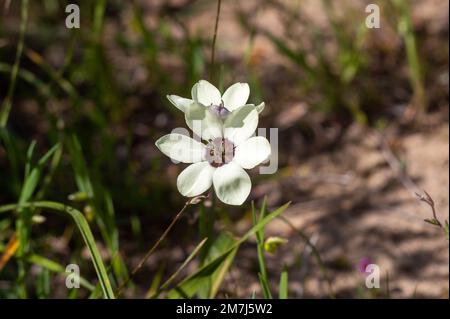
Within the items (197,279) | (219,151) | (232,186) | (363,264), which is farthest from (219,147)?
(363,264)

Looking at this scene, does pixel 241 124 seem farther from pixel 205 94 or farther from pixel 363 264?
pixel 363 264

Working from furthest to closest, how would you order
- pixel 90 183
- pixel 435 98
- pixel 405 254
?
pixel 435 98 → pixel 405 254 → pixel 90 183

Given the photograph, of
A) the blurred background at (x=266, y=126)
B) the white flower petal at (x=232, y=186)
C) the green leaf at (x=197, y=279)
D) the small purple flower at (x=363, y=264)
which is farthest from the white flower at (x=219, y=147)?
the small purple flower at (x=363, y=264)

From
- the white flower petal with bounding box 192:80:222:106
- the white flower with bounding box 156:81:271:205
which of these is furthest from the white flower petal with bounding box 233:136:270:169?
the white flower petal with bounding box 192:80:222:106

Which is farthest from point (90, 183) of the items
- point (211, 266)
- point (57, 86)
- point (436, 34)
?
point (436, 34)

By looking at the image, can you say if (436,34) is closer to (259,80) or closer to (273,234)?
(259,80)

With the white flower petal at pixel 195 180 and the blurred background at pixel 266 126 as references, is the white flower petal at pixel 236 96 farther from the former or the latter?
the blurred background at pixel 266 126
